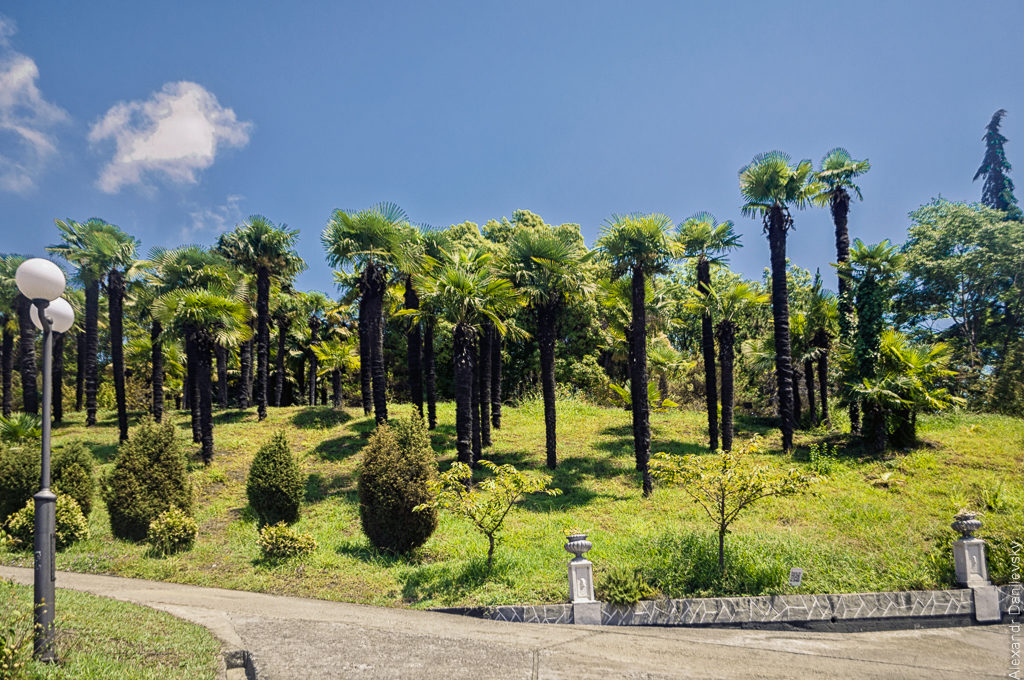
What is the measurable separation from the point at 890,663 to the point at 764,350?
2160 cm

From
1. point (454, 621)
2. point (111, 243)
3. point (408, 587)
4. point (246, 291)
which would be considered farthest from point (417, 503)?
point (111, 243)

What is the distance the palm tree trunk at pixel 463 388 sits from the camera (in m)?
20.3

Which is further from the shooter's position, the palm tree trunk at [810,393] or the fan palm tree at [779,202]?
the palm tree trunk at [810,393]

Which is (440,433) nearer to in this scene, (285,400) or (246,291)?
(246,291)

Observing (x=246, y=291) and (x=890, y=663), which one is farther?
(x=246, y=291)

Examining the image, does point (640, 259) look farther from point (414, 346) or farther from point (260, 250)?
point (260, 250)

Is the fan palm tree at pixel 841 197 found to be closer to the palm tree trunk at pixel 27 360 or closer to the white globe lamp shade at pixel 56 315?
the white globe lamp shade at pixel 56 315

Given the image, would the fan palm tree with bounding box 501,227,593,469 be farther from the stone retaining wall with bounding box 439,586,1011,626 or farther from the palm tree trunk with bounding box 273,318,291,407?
the palm tree trunk with bounding box 273,318,291,407

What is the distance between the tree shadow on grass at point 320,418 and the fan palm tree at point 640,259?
51.2ft

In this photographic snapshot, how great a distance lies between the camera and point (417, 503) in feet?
43.8

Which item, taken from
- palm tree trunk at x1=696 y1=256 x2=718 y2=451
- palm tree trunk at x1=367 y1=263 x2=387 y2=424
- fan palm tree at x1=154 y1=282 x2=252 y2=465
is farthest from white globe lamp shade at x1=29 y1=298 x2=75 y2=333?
palm tree trunk at x1=696 y1=256 x2=718 y2=451

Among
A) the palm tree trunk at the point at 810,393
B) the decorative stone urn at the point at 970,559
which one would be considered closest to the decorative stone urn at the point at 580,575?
the decorative stone urn at the point at 970,559

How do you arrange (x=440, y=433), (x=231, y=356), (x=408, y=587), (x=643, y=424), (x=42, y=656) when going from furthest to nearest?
(x=231, y=356)
(x=440, y=433)
(x=643, y=424)
(x=408, y=587)
(x=42, y=656)

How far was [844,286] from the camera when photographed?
25531mm
